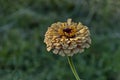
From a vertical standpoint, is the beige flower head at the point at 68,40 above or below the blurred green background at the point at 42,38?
below

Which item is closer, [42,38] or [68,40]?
[68,40]

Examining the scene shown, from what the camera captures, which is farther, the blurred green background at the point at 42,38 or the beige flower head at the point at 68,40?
the blurred green background at the point at 42,38

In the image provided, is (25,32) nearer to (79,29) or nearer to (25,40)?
(25,40)

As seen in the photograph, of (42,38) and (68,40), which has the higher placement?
(42,38)

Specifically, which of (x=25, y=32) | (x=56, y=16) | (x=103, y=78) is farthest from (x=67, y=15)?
(x=103, y=78)
